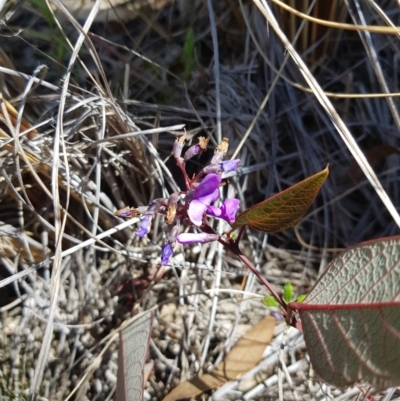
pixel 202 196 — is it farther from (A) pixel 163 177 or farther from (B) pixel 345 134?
(A) pixel 163 177

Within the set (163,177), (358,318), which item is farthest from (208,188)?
(163,177)

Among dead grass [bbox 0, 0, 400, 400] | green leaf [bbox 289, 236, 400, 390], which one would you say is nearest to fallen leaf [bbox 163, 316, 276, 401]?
dead grass [bbox 0, 0, 400, 400]

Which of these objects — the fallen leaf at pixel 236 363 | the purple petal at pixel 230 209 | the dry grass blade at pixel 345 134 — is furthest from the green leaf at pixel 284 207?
the fallen leaf at pixel 236 363

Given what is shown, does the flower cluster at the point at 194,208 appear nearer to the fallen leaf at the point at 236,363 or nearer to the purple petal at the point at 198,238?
the purple petal at the point at 198,238

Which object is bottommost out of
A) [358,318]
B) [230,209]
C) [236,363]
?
[236,363]

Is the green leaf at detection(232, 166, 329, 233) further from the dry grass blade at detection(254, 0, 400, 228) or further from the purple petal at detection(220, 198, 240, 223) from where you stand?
the dry grass blade at detection(254, 0, 400, 228)

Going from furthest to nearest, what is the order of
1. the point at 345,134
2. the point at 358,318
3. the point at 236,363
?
the point at 236,363 → the point at 345,134 → the point at 358,318

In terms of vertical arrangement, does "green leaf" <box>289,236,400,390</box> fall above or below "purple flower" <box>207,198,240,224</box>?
below

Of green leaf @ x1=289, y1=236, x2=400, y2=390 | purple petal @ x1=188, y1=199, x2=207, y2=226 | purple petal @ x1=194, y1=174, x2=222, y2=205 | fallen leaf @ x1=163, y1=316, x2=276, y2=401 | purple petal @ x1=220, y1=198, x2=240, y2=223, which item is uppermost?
purple petal @ x1=194, y1=174, x2=222, y2=205
